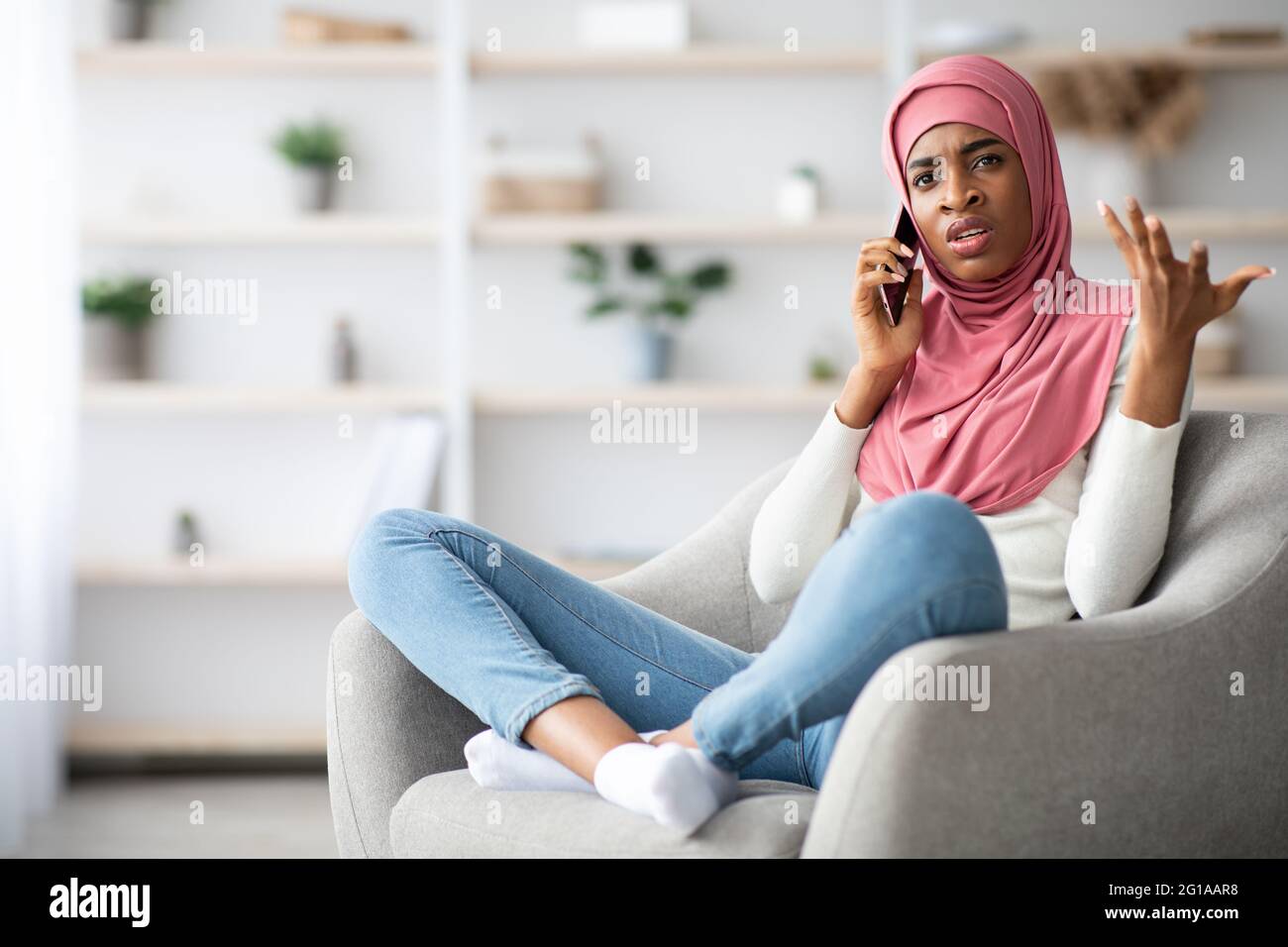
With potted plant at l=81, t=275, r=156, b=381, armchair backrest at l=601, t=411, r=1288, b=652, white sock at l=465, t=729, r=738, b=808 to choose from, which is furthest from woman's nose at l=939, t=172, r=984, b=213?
potted plant at l=81, t=275, r=156, b=381

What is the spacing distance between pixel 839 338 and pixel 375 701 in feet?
6.75

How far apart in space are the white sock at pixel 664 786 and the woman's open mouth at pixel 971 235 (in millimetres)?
666

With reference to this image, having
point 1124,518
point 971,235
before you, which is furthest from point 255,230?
point 1124,518

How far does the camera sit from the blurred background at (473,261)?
3125 mm

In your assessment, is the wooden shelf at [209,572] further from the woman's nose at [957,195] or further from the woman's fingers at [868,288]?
the woman's nose at [957,195]

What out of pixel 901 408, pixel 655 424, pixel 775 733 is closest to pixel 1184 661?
pixel 775 733

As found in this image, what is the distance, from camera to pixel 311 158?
125 inches

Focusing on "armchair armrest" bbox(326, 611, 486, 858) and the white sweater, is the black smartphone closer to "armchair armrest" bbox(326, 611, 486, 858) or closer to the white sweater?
the white sweater

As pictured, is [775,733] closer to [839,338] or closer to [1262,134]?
[839,338]

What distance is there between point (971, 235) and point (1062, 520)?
34 centimetres

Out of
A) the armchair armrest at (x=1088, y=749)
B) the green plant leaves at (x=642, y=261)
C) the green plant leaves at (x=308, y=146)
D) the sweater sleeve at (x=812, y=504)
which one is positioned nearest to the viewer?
the armchair armrest at (x=1088, y=749)

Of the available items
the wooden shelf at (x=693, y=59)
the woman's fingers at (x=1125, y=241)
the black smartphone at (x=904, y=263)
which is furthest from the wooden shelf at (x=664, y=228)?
the woman's fingers at (x=1125, y=241)

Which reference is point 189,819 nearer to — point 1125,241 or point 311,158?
point 311,158
